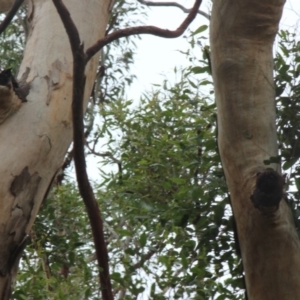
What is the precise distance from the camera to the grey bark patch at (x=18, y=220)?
1501 millimetres

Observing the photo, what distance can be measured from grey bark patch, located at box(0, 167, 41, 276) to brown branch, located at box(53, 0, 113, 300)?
15cm

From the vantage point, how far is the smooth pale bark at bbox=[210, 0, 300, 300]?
165cm

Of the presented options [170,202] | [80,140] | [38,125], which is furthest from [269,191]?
[170,202]

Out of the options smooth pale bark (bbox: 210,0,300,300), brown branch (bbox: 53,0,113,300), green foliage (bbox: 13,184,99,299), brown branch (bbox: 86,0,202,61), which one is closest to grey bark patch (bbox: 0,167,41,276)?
brown branch (bbox: 53,0,113,300)

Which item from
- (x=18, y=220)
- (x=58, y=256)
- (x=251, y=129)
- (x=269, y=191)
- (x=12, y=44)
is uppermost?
(x=12, y=44)

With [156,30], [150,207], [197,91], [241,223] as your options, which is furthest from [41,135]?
[197,91]

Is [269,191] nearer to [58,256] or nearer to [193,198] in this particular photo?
[193,198]

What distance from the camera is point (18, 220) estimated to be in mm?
1550

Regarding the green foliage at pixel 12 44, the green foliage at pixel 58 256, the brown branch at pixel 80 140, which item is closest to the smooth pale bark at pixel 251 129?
the brown branch at pixel 80 140

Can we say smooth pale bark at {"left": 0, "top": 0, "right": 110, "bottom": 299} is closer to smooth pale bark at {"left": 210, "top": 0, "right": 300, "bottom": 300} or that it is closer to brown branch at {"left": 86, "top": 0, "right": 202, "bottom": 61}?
brown branch at {"left": 86, "top": 0, "right": 202, "bottom": 61}

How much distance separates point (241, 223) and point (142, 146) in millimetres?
1963

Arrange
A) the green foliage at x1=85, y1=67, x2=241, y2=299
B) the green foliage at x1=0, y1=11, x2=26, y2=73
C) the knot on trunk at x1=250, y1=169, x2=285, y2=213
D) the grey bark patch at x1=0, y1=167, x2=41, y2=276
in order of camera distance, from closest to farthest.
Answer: the grey bark patch at x1=0, y1=167, x2=41, y2=276 → the knot on trunk at x1=250, y1=169, x2=285, y2=213 → the green foliage at x1=85, y1=67, x2=241, y2=299 → the green foliage at x1=0, y1=11, x2=26, y2=73

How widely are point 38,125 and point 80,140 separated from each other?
0.11m

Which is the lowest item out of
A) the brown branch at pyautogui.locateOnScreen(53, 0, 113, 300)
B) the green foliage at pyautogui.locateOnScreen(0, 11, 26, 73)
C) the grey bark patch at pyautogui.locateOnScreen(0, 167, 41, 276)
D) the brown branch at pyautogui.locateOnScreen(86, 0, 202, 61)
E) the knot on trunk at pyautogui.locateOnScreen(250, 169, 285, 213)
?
the grey bark patch at pyautogui.locateOnScreen(0, 167, 41, 276)
